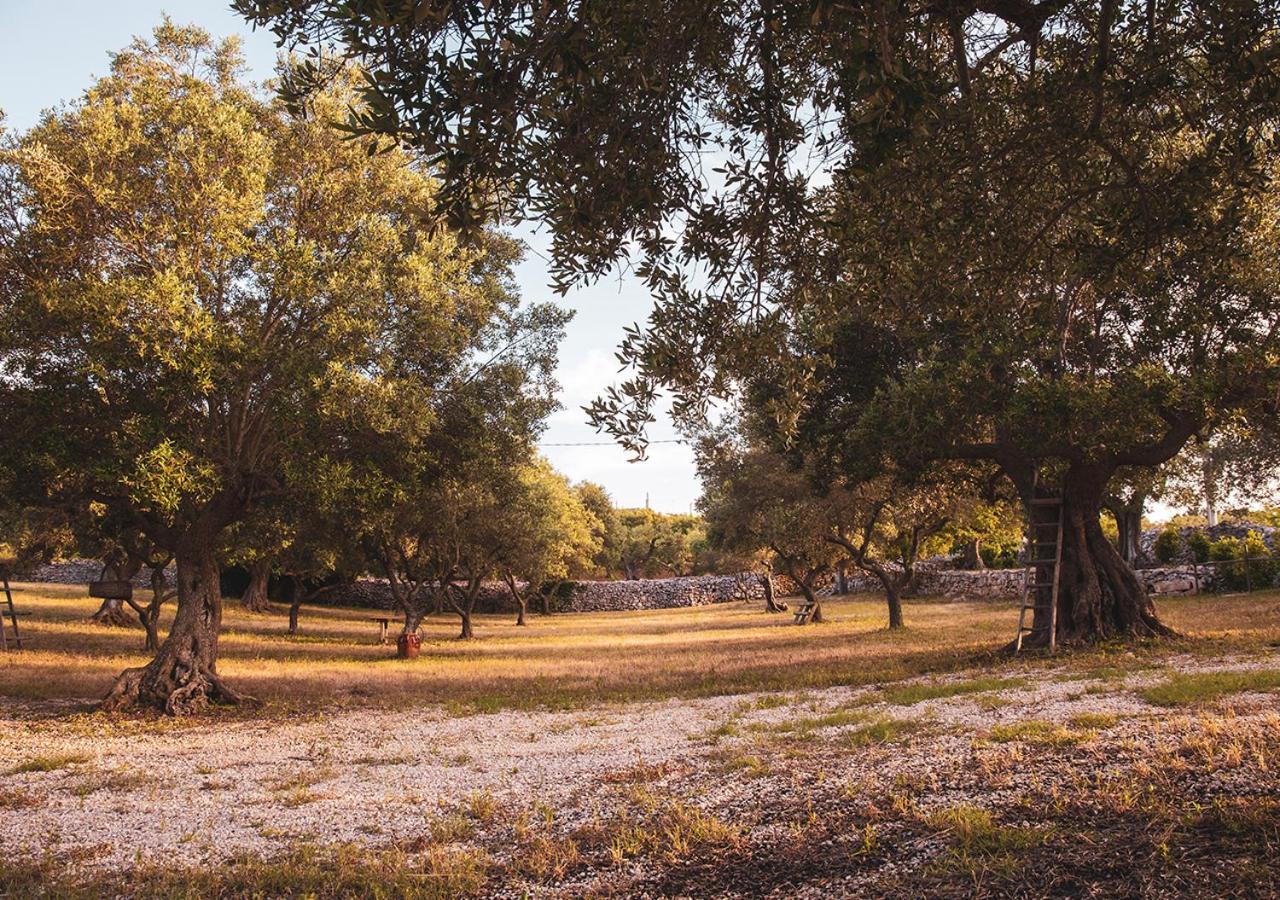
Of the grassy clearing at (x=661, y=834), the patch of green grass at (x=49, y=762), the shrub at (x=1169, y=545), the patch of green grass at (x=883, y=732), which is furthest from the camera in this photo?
the shrub at (x=1169, y=545)

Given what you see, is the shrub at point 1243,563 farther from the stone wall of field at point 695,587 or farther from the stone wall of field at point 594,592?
the stone wall of field at point 594,592

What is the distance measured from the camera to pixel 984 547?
5134cm

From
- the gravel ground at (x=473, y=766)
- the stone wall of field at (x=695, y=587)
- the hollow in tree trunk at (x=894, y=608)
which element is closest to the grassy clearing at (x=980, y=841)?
the gravel ground at (x=473, y=766)

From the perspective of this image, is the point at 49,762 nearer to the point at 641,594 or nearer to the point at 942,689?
the point at 942,689

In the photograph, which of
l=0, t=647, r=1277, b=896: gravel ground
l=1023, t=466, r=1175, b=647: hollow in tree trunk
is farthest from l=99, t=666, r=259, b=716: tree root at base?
l=1023, t=466, r=1175, b=647: hollow in tree trunk

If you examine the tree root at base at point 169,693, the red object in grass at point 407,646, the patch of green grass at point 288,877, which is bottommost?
the red object in grass at point 407,646

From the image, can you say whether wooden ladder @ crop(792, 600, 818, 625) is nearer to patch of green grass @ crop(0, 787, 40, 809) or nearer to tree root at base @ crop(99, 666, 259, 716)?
tree root at base @ crop(99, 666, 259, 716)

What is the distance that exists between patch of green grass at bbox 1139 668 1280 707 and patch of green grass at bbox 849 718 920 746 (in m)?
2.72

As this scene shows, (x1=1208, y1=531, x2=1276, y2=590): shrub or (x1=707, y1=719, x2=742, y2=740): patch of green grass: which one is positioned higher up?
(x1=1208, y1=531, x2=1276, y2=590): shrub

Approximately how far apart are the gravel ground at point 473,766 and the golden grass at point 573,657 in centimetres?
235

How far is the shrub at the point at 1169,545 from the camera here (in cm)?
3819

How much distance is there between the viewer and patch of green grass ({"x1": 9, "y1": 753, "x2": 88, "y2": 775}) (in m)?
9.66

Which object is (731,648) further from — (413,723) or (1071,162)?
(1071,162)

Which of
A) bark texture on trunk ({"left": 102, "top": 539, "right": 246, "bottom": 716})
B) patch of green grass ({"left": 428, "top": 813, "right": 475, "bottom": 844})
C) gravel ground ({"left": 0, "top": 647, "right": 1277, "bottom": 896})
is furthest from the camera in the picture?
bark texture on trunk ({"left": 102, "top": 539, "right": 246, "bottom": 716})
